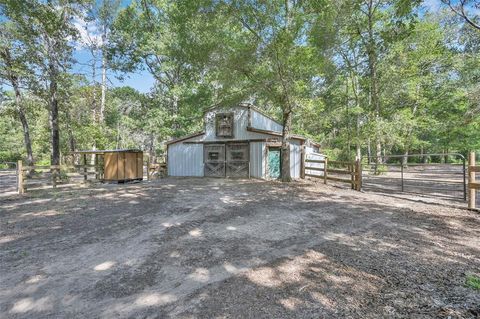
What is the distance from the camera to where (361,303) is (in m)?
2.59

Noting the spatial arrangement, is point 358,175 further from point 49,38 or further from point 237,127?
point 49,38

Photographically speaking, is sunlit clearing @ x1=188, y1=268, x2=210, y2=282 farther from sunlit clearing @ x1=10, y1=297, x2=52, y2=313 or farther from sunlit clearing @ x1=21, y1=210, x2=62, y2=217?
sunlit clearing @ x1=21, y1=210, x2=62, y2=217

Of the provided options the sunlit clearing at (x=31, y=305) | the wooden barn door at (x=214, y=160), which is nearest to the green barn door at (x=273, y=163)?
the wooden barn door at (x=214, y=160)

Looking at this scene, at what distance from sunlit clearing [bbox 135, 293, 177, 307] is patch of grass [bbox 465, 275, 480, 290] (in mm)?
3326

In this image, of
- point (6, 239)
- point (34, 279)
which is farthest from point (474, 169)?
point (6, 239)

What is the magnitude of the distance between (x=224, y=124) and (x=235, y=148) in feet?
5.74

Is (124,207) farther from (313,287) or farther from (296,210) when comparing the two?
(313,287)

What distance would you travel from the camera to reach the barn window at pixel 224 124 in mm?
16156

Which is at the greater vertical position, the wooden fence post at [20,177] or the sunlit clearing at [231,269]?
the wooden fence post at [20,177]

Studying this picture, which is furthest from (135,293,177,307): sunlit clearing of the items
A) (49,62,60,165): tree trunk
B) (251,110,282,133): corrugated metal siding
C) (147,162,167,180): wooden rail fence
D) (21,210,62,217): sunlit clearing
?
(147,162,167,180): wooden rail fence

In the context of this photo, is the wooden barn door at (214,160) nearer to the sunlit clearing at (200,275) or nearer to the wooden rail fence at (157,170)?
the wooden rail fence at (157,170)

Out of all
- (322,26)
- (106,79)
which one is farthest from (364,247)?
(106,79)

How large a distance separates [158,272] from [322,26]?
11825 mm

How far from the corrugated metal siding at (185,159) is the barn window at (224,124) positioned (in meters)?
1.68
